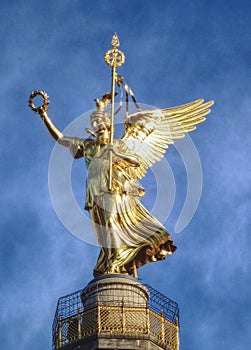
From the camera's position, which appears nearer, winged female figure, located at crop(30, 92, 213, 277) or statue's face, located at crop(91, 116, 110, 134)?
winged female figure, located at crop(30, 92, 213, 277)

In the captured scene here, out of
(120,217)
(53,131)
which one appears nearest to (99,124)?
(53,131)

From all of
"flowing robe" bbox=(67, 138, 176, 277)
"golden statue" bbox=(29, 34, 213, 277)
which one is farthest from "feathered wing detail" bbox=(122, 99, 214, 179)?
"flowing robe" bbox=(67, 138, 176, 277)

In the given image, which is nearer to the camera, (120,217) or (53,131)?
(120,217)

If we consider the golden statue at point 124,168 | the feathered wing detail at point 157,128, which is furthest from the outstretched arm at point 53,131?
the feathered wing detail at point 157,128

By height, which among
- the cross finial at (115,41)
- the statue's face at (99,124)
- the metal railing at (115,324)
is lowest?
the metal railing at (115,324)

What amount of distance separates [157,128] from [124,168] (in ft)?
9.15

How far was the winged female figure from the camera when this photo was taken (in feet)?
114

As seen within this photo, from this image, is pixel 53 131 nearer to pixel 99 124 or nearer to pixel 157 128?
pixel 99 124

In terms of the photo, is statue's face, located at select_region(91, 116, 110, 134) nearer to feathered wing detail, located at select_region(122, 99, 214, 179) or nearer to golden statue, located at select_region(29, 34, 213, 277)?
golden statue, located at select_region(29, 34, 213, 277)

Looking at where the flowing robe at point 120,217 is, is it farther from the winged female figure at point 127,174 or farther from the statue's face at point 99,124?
the statue's face at point 99,124

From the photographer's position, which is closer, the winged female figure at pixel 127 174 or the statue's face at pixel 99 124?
the winged female figure at pixel 127 174

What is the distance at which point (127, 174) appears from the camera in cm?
3631

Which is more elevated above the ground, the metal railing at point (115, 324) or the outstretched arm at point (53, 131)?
the outstretched arm at point (53, 131)

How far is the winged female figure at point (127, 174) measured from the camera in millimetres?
34812
